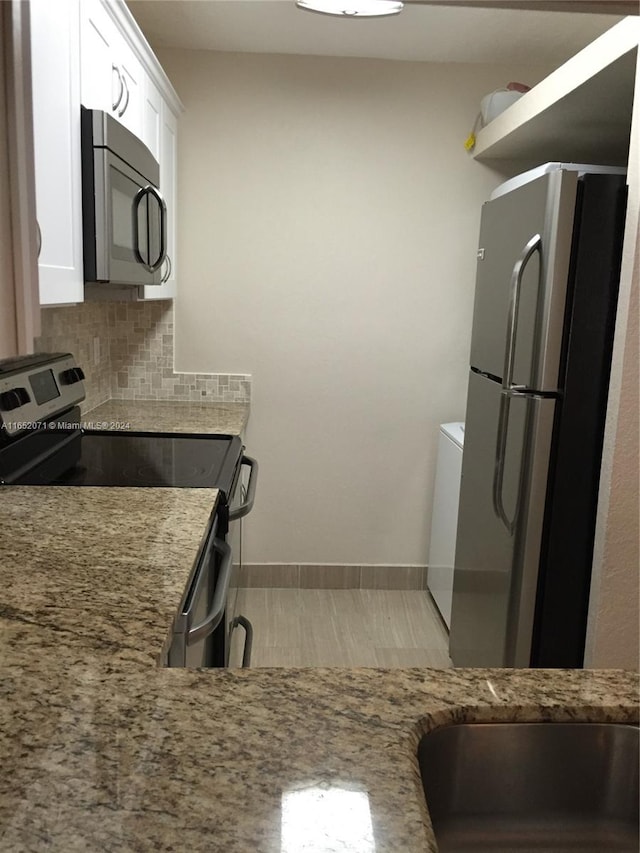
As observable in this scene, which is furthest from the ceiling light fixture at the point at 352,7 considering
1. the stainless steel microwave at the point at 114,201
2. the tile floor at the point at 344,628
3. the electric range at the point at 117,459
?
the tile floor at the point at 344,628

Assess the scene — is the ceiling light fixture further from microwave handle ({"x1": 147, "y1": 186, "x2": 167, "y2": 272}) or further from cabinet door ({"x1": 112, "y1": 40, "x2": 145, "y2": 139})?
microwave handle ({"x1": 147, "y1": 186, "x2": 167, "y2": 272})

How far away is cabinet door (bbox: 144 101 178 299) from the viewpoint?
2.75 m

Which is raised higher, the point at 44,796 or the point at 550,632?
the point at 44,796

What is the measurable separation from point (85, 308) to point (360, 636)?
1764mm

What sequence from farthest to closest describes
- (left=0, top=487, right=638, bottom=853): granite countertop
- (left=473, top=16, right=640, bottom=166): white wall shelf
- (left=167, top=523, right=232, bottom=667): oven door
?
(left=473, top=16, right=640, bottom=166): white wall shelf → (left=167, top=523, right=232, bottom=667): oven door → (left=0, top=487, right=638, bottom=853): granite countertop

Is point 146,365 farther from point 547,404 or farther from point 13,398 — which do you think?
point 547,404

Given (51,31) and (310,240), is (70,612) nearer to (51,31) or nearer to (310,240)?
(51,31)

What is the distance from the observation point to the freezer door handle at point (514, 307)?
202 cm

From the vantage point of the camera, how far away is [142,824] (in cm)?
63

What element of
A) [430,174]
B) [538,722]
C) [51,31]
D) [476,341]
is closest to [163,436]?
[476,341]

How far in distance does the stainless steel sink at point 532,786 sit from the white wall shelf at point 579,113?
1.62 meters

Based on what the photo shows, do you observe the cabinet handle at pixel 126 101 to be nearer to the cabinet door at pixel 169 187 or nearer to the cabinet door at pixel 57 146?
the cabinet door at pixel 57 146

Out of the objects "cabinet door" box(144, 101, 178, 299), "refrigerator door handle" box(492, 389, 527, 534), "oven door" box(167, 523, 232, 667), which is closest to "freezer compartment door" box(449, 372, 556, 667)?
"refrigerator door handle" box(492, 389, 527, 534)

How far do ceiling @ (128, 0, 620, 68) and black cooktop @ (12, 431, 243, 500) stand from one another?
1.53 m
